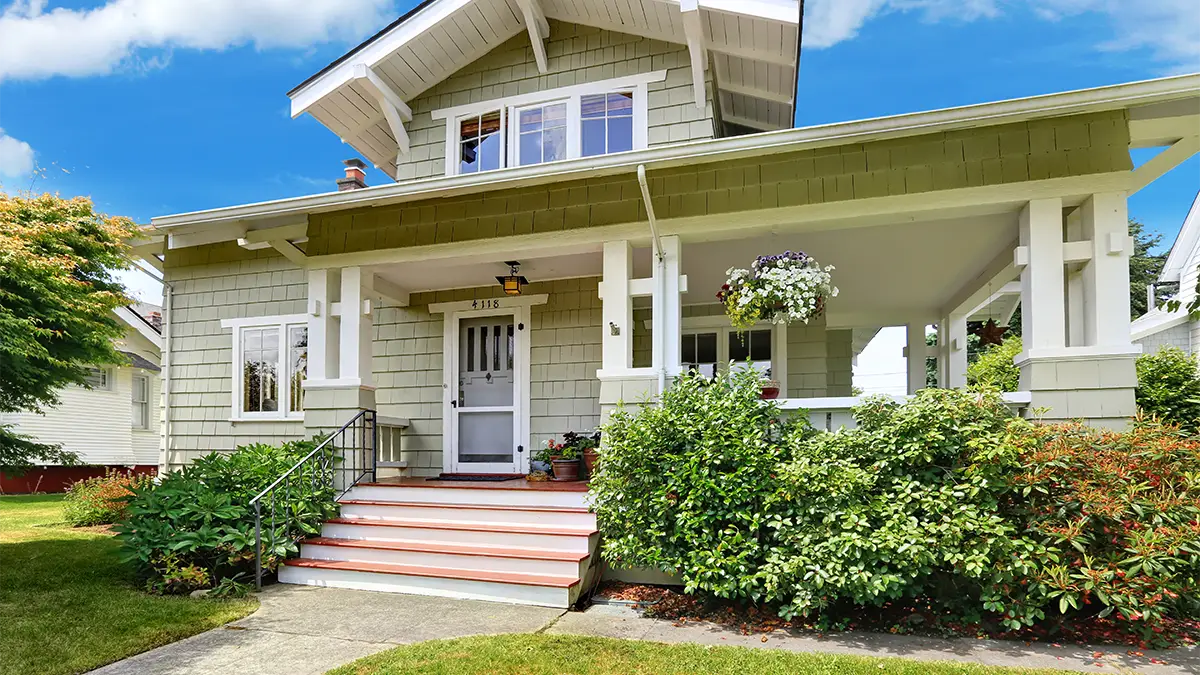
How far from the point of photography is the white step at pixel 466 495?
19.9 feet

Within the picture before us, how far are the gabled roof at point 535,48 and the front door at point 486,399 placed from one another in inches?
104

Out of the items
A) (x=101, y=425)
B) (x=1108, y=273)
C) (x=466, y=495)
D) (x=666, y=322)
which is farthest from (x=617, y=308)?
(x=101, y=425)

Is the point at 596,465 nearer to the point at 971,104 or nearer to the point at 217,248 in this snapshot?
the point at 971,104

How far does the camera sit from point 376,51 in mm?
8375

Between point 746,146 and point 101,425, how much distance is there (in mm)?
17136

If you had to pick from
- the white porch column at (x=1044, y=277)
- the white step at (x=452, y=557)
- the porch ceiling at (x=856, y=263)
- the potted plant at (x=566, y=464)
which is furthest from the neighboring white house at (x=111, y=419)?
the white porch column at (x=1044, y=277)

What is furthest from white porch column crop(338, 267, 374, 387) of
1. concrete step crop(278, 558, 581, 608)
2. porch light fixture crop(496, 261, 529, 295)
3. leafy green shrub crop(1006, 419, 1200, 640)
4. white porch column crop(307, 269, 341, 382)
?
leafy green shrub crop(1006, 419, 1200, 640)

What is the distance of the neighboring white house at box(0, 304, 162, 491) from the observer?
15.5 m

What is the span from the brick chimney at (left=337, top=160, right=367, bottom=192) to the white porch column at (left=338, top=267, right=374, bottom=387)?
296 centimetres

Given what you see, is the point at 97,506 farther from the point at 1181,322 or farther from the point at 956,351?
the point at 1181,322

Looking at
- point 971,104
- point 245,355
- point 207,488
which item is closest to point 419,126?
point 245,355

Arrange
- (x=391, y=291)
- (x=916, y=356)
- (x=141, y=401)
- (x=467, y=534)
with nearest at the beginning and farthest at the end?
(x=467, y=534)
(x=391, y=291)
(x=916, y=356)
(x=141, y=401)

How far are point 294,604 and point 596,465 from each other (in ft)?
7.69

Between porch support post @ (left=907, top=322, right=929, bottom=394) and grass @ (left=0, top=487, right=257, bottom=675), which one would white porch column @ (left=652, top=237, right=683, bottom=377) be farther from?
porch support post @ (left=907, top=322, right=929, bottom=394)
